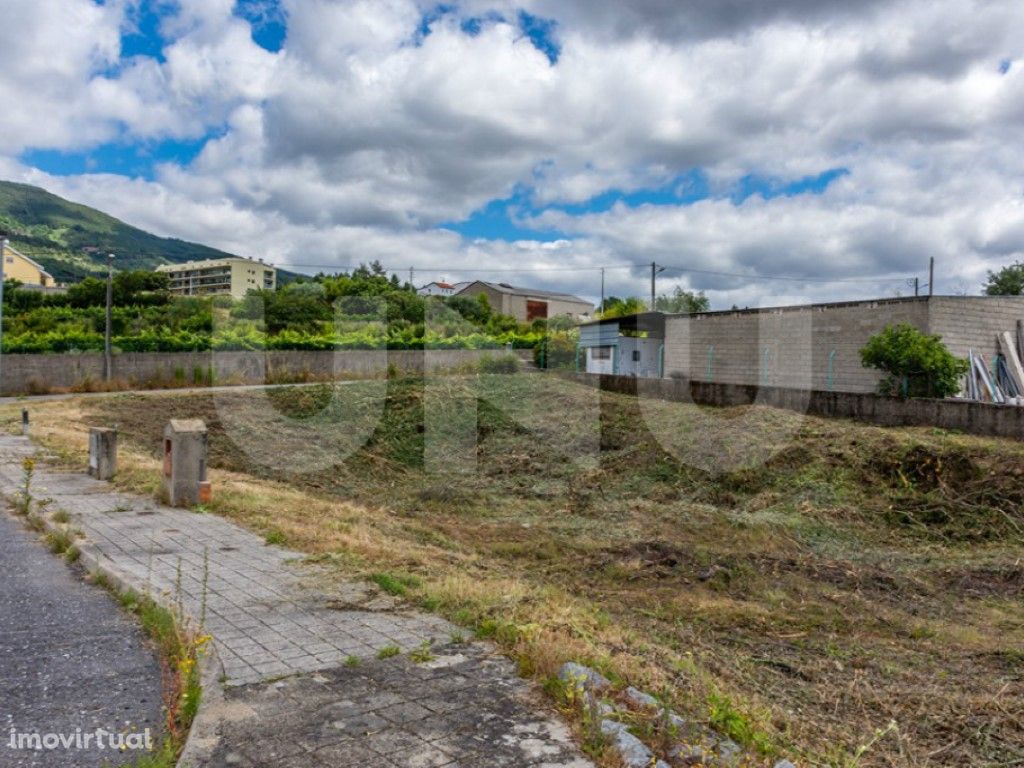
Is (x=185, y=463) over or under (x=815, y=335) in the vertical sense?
under

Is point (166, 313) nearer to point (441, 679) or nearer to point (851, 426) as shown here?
point (851, 426)

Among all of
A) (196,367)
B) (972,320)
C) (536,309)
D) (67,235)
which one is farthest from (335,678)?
(67,235)

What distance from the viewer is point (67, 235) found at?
388 ft

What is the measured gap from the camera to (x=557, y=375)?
62.3 feet

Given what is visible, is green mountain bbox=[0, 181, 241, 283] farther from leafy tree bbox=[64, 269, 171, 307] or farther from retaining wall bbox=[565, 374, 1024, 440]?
retaining wall bbox=[565, 374, 1024, 440]

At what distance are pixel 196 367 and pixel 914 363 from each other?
23.6 meters

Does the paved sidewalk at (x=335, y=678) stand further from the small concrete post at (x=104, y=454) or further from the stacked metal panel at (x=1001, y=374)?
the stacked metal panel at (x=1001, y=374)

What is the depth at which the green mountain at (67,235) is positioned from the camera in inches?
3462

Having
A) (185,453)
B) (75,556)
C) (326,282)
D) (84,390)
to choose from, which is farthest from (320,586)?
(326,282)

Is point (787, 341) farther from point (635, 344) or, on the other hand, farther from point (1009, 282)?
point (1009, 282)

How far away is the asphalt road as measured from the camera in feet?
9.66

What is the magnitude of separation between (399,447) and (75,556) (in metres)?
9.32

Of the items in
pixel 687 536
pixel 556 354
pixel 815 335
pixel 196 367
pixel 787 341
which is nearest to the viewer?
pixel 687 536

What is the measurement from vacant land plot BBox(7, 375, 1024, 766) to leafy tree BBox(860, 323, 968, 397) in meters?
4.44
